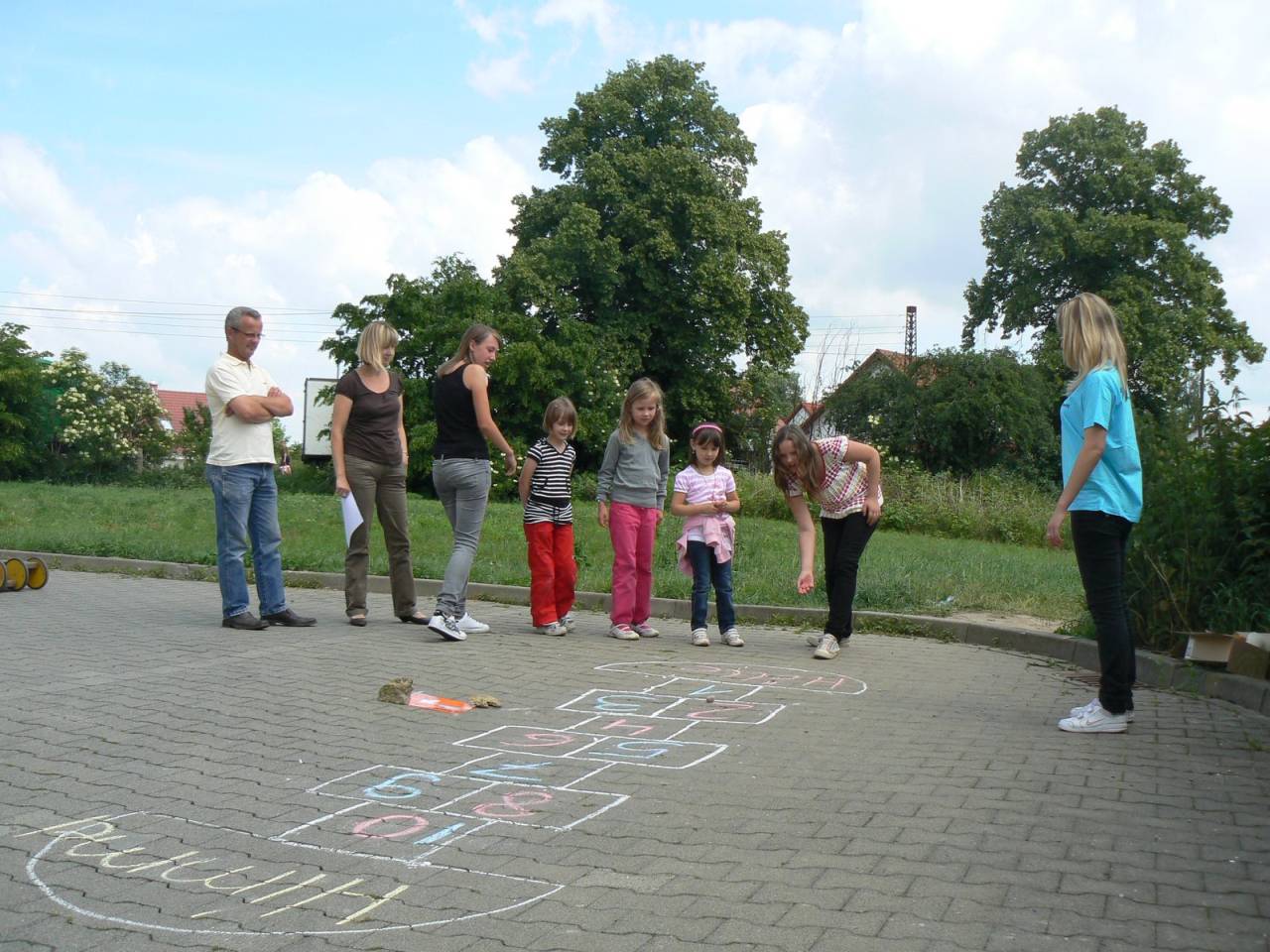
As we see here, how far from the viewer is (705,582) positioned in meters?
9.16

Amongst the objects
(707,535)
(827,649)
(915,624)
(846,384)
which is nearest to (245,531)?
(707,535)

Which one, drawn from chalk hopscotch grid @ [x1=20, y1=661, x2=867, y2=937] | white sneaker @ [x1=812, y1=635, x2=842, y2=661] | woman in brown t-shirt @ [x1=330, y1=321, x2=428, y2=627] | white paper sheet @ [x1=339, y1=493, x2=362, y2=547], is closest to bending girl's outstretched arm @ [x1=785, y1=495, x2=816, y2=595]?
white sneaker @ [x1=812, y1=635, x2=842, y2=661]

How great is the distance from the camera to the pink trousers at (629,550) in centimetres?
930

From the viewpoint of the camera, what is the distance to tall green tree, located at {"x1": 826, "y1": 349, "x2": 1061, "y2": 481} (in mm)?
35656

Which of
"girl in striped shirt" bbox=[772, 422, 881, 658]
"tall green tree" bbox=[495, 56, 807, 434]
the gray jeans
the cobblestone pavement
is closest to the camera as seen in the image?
the cobblestone pavement

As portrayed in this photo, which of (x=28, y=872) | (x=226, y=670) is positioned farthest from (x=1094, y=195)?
(x=28, y=872)

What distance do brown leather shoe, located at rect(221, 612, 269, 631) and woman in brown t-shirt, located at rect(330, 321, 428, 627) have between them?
0.67m

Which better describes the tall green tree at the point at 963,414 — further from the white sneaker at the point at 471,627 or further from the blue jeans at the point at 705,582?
the white sneaker at the point at 471,627

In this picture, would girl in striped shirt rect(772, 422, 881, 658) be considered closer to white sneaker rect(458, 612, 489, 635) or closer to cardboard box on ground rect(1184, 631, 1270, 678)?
cardboard box on ground rect(1184, 631, 1270, 678)

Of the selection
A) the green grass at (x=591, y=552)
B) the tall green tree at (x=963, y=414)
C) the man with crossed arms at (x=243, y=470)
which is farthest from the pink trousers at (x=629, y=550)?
the tall green tree at (x=963, y=414)

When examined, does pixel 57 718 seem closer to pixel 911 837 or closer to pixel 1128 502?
pixel 911 837

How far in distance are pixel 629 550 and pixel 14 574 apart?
234 inches

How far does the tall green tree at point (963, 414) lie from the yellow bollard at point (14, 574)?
26.3 metres

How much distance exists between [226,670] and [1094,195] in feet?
146
